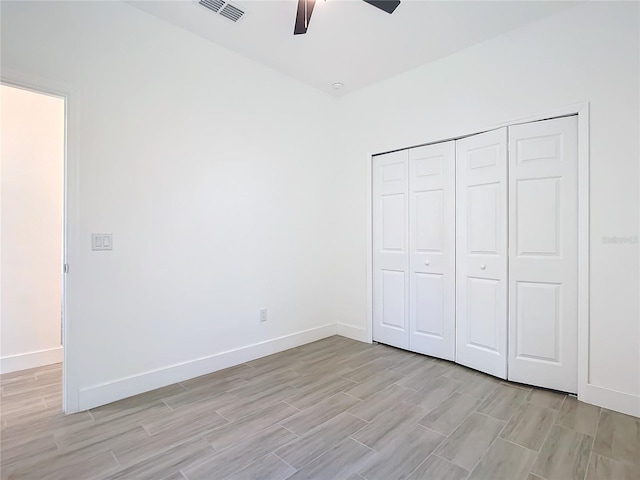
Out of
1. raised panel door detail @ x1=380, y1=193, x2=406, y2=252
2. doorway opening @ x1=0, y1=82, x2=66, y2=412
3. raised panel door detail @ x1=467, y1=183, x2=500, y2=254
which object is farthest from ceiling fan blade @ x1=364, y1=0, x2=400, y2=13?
doorway opening @ x1=0, y1=82, x2=66, y2=412

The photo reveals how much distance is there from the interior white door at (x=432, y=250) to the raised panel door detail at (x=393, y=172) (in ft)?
0.36

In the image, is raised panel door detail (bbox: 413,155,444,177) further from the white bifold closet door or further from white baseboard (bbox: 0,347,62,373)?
white baseboard (bbox: 0,347,62,373)

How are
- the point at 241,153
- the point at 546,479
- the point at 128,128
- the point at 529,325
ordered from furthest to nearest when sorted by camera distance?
the point at 241,153 < the point at 529,325 < the point at 128,128 < the point at 546,479

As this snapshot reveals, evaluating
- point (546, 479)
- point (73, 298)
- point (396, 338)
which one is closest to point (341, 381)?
point (396, 338)

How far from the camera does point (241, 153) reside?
3197mm

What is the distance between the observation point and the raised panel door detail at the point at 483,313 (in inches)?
112

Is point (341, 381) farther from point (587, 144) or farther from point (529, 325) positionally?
point (587, 144)

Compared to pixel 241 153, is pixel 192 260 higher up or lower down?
lower down

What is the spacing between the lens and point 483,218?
2918mm

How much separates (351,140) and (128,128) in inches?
95.0

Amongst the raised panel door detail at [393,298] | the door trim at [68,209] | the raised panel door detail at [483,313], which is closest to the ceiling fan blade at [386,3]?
the door trim at [68,209]

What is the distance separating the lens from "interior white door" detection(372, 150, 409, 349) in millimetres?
3521

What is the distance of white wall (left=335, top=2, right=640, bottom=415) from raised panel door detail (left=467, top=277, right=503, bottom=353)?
653 millimetres

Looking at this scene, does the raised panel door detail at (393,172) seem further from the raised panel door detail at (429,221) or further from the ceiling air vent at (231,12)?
the ceiling air vent at (231,12)
